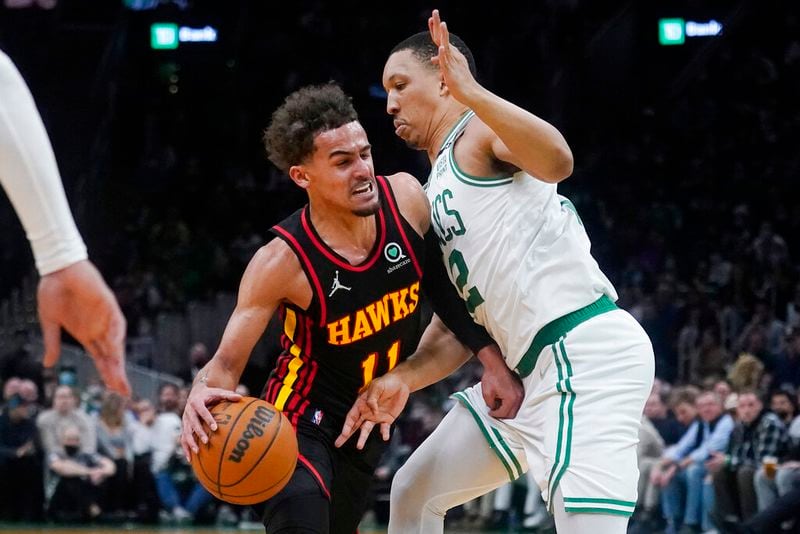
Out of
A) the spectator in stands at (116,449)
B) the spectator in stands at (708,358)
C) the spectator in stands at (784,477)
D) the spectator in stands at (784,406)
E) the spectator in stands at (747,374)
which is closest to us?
the spectator in stands at (784,477)

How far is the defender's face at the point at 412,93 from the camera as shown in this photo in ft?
16.3

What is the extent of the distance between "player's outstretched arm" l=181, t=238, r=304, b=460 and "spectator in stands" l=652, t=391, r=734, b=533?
728cm

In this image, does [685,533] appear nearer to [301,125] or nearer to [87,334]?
[301,125]

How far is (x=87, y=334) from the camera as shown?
266 centimetres

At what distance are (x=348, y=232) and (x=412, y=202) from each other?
→ 0.98ft

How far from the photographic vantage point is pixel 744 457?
34.7 feet

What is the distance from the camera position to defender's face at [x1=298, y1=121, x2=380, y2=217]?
4590mm

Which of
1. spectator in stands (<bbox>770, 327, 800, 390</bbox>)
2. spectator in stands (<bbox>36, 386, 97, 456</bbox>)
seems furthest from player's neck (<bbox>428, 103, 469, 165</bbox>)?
spectator in stands (<bbox>36, 386, 97, 456</bbox>)

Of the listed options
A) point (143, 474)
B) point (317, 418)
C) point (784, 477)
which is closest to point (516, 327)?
point (317, 418)

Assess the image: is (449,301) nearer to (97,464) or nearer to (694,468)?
(694,468)

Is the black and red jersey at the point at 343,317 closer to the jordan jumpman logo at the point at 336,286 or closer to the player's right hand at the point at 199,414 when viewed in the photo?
the jordan jumpman logo at the point at 336,286

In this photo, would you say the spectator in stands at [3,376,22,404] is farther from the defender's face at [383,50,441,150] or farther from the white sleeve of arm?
the white sleeve of arm

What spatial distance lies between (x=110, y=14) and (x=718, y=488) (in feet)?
49.2

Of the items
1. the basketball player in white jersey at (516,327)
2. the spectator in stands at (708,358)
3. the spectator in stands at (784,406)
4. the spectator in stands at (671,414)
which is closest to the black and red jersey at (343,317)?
the basketball player in white jersey at (516,327)
